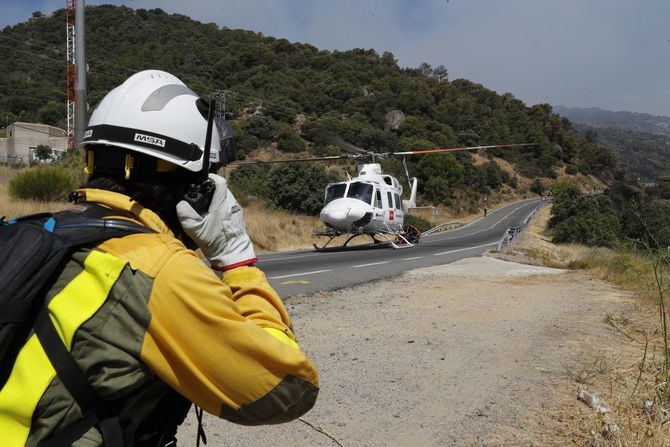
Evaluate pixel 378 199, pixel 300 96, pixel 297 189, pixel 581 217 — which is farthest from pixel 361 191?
pixel 300 96

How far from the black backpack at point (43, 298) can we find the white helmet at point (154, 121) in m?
0.32

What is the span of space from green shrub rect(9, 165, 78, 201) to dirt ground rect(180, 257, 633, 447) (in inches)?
499

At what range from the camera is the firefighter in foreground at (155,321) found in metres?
1.19

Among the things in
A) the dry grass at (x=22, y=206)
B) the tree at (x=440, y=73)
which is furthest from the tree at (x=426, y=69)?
the dry grass at (x=22, y=206)

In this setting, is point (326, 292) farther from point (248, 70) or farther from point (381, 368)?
point (248, 70)

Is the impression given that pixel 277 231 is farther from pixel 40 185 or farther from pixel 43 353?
pixel 43 353

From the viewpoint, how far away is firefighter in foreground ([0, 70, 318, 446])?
119 cm

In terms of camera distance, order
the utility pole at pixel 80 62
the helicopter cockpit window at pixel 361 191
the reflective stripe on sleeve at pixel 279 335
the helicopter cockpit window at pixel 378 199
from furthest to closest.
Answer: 1. the helicopter cockpit window at pixel 378 199
2. the helicopter cockpit window at pixel 361 191
3. the utility pole at pixel 80 62
4. the reflective stripe on sleeve at pixel 279 335

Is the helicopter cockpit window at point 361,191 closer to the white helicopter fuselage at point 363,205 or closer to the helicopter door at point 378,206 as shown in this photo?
the white helicopter fuselage at point 363,205

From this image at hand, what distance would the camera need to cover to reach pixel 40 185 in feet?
56.5

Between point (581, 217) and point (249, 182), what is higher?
point (249, 182)

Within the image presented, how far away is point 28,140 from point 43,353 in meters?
48.5

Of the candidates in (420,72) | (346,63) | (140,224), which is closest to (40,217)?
(140,224)

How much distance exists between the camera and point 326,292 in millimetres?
9289
